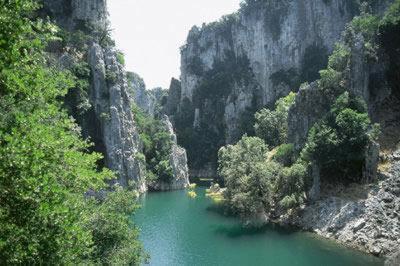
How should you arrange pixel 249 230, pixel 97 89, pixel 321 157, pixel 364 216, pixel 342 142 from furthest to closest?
pixel 97 89 → pixel 321 157 → pixel 249 230 → pixel 342 142 → pixel 364 216

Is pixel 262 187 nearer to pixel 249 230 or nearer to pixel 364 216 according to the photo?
pixel 249 230

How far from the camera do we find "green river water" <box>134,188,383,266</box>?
130 ft

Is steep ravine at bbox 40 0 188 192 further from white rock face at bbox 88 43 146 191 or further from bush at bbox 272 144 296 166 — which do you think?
bush at bbox 272 144 296 166

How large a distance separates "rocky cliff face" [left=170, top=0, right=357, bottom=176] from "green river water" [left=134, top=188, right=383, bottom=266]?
2371 inches

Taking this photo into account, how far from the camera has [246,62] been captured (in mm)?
128875

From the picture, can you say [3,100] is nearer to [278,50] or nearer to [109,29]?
[109,29]

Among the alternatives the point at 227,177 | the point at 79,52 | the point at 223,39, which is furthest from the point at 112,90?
the point at 223,39

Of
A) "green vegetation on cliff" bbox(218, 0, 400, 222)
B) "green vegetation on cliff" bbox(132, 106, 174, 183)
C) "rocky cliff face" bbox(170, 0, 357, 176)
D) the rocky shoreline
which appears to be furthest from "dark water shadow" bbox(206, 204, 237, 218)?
"rocky cliff face" bbox(170, 0, 357, 176)

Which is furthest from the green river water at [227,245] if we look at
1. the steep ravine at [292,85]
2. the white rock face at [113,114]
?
the white rock face at [113,114]

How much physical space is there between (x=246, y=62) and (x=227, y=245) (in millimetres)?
89631

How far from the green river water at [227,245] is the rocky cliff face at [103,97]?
55.9 ft

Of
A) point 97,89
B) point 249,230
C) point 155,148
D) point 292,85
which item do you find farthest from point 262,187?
point 292,85

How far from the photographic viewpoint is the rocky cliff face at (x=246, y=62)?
377 ft

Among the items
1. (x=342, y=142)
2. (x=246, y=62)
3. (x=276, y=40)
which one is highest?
(x=276, y=40)
